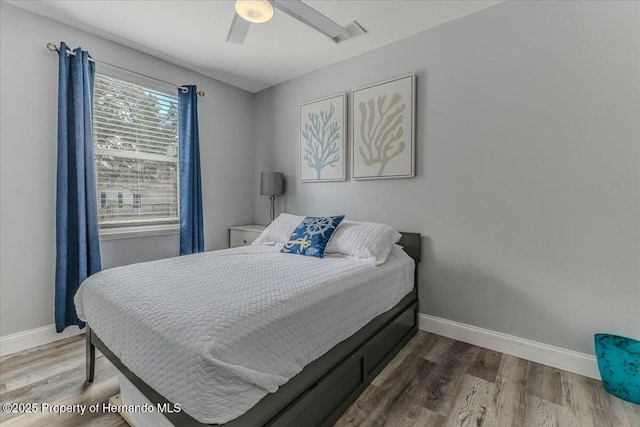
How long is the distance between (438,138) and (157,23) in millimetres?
2497

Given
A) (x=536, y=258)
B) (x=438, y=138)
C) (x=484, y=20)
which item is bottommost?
(x=536, y=258)

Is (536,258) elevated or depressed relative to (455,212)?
depressed

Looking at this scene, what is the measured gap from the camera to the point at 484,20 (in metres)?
2.14

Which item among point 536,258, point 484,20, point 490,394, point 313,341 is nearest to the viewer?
point 313,341

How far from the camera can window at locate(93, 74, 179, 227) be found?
2572 millimetres

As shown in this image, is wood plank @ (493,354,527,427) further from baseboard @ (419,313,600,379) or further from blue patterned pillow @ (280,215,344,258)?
blue patterned pillow @ (280,215,344,258)

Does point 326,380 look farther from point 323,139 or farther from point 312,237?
point 323,139

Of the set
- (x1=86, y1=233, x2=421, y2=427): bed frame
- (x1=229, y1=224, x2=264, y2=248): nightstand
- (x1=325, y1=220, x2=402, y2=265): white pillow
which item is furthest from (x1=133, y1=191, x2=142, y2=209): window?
(x1=325, y1=220, x2=402, y2=265): white pillow

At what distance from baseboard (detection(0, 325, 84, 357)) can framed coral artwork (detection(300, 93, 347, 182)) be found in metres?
2.58

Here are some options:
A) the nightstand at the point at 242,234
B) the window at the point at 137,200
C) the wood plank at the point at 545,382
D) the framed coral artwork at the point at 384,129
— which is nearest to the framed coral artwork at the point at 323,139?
the framed coral artwork at the point at 384,129

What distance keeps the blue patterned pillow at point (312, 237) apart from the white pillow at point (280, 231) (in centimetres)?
18

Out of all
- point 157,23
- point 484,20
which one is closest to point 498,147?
point 484,20

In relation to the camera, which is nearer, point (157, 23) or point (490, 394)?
point (490, 394)

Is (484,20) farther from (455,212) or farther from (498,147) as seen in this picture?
(455,212)
